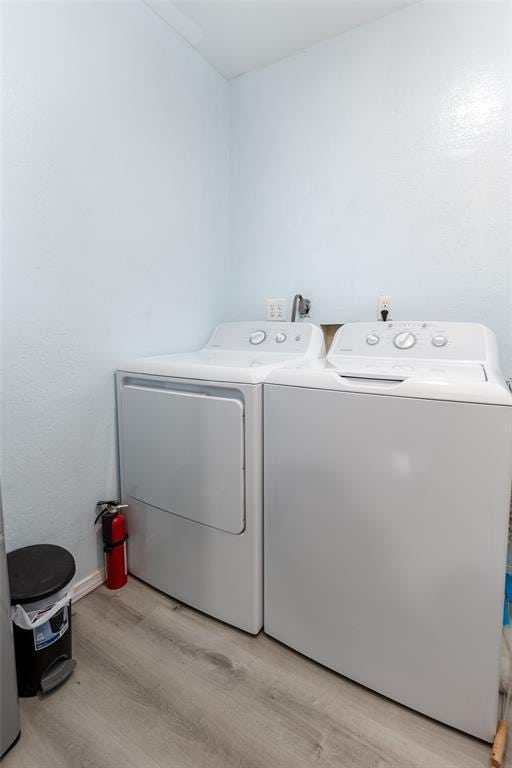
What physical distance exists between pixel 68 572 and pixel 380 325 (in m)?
1.33

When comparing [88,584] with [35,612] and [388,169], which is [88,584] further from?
[388,169]

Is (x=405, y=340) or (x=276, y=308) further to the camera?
(x=276, y=308)

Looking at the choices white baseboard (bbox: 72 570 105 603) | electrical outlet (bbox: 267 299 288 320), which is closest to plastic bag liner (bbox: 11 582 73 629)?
white baseboard (bbox: 72 570 105 603)

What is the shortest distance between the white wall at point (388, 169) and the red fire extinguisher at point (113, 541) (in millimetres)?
1214

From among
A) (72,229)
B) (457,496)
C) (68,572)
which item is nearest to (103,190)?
(72,229)

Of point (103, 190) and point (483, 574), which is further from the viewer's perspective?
point (103, 190)

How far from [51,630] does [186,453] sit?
614 millimetres

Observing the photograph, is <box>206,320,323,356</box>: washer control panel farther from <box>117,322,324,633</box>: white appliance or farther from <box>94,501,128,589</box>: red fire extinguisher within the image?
<box>94,501,128,589</box>: red fire extinguisher

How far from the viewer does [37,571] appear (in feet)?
3.71

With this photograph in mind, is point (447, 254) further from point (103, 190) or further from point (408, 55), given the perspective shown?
point (103, 190)

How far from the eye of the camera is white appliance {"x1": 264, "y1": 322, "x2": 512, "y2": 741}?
91 centimetres

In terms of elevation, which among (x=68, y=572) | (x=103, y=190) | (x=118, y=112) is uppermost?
(x=118, y=112)

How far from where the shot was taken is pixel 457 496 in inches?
36.3

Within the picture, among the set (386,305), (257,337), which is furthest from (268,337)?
(386,305)
